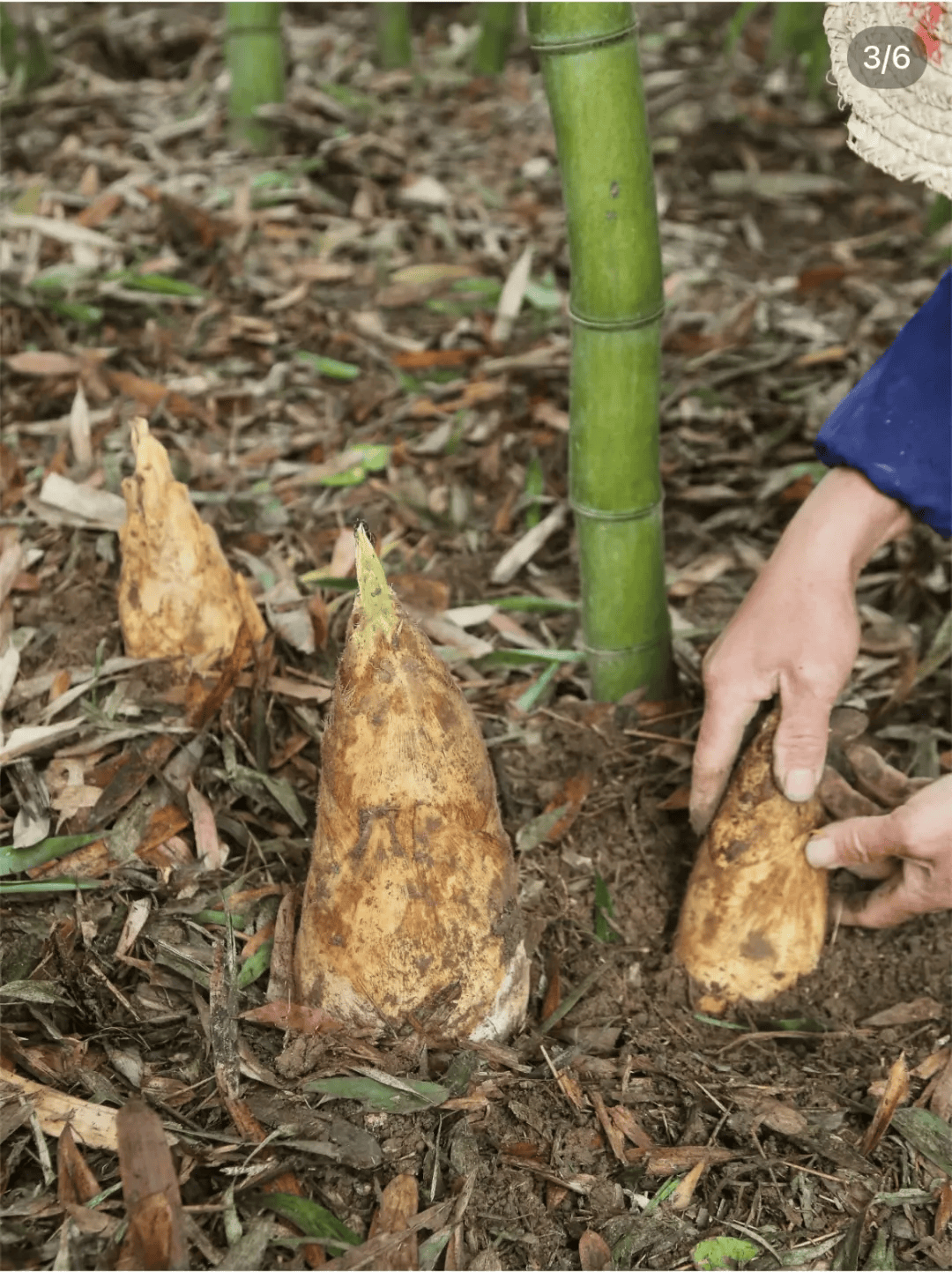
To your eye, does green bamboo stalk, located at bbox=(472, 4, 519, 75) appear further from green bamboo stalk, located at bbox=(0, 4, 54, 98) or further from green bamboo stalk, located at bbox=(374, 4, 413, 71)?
green bamboo stalk, located at bbox=(0, 4, 54, 98)

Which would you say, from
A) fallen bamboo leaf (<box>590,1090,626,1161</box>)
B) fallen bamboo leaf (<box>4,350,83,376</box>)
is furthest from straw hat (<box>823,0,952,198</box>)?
fallen bamboo leaf (<box>4,350,83,376</box>)

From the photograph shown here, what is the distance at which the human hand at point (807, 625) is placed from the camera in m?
1.56

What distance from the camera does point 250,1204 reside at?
1282 millimetres

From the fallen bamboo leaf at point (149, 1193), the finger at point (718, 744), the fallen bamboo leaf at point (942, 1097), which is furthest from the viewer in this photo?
the finger at point (718, 744)

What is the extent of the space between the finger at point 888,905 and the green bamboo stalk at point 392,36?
304 centimetres

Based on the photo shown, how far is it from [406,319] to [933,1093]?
195 cm

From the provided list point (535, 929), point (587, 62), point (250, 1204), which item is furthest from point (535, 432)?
point (250, 1204)

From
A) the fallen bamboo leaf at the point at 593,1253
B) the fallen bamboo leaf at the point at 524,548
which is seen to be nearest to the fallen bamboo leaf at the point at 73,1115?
the fallen bamboo leaf at the point at 593,1253

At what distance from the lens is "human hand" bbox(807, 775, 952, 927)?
1.50 metres

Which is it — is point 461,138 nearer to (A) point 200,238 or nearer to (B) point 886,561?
(A) point 200,238

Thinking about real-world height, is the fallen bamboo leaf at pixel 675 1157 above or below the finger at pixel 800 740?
below

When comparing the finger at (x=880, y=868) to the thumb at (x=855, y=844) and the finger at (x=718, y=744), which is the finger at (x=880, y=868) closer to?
the thumb at (x=855, y=844)

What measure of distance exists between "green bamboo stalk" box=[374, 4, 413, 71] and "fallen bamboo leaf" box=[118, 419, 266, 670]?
2435 mm

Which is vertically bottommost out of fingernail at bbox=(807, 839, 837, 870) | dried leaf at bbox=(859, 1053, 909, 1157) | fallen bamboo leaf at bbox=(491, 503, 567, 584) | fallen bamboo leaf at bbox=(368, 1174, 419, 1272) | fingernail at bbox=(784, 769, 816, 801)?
dried leaf at bbox=(859, 1053, 909, 1157)
